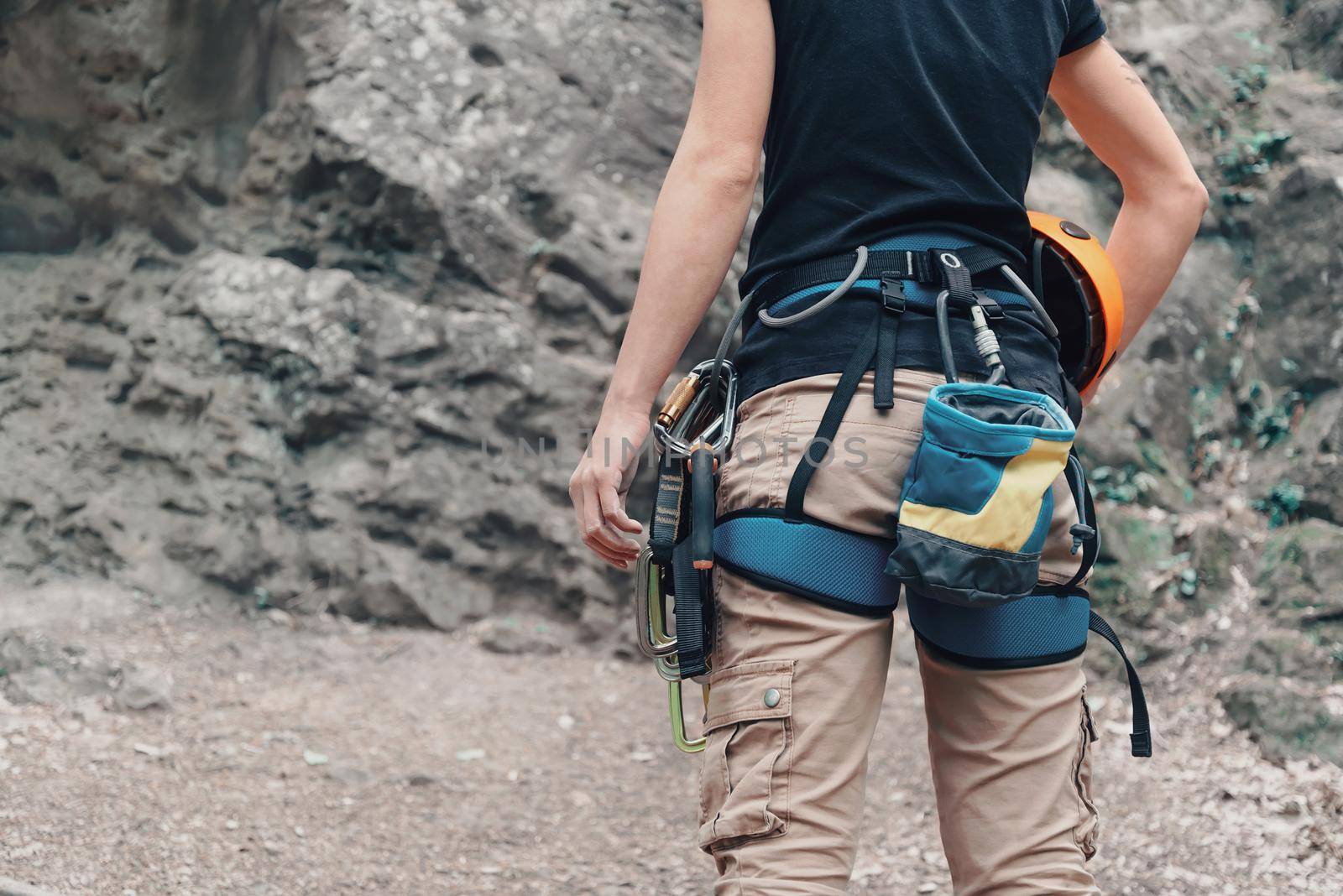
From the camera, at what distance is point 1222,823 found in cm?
317

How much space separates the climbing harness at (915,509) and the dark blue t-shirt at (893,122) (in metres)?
0.05

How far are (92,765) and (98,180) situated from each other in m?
2.79

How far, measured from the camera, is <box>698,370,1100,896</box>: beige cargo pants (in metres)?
1.32

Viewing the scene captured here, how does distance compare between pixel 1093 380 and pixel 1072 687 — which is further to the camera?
pixel 1093 380

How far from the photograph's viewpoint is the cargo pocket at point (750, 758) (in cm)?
131

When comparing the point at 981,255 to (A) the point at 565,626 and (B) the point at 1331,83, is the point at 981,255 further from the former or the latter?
(B) the point at 1331,83

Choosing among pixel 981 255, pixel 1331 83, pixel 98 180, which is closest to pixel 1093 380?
pixel 981 255

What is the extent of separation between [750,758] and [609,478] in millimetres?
401

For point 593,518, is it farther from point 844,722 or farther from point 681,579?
point 844,722

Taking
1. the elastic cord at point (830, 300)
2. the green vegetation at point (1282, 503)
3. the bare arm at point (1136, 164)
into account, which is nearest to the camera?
the elastic cord at point (830, 300)

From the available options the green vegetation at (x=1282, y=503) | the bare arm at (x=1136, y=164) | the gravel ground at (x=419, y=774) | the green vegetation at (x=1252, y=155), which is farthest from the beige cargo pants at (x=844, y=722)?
the green vegetation at (x=1252, y=155)

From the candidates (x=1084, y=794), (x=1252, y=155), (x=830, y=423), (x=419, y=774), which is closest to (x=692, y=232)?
(x=830, y=423)

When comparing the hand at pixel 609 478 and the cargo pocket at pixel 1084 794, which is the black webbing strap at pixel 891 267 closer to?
the hand at pixel 609 478

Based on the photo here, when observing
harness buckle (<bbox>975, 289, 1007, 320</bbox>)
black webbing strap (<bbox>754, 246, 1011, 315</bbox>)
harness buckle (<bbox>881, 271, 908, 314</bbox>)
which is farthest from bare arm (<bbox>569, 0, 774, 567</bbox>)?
harness buckle (<bbox>975, 289, 1007, 320</bbox>)
